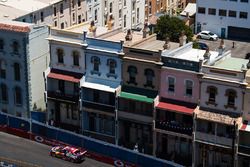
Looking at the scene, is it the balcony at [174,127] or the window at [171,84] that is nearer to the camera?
the balcony at [174,127]

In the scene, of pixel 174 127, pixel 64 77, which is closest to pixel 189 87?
pixel 174 127

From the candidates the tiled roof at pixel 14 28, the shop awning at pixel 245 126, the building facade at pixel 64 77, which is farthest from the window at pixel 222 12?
the shop awning at pixel 245 126

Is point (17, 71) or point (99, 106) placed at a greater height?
point (17, 71)

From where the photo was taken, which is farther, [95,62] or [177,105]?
[95,62]

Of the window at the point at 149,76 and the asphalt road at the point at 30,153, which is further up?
the window at the point at 149,76

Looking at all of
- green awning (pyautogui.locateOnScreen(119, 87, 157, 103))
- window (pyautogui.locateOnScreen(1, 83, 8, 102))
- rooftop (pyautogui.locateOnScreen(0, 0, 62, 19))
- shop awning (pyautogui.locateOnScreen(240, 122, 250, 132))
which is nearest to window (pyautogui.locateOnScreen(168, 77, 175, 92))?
green awning (pyautogui.locateOnScreen(119, 87, 157, 103))

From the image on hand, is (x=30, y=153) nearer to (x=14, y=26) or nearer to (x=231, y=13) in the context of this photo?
(x=14, y=26)

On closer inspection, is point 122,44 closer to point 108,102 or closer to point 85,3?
point 108,102

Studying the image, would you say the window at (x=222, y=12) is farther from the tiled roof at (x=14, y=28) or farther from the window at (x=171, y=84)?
the window at (x=171, y=84)
